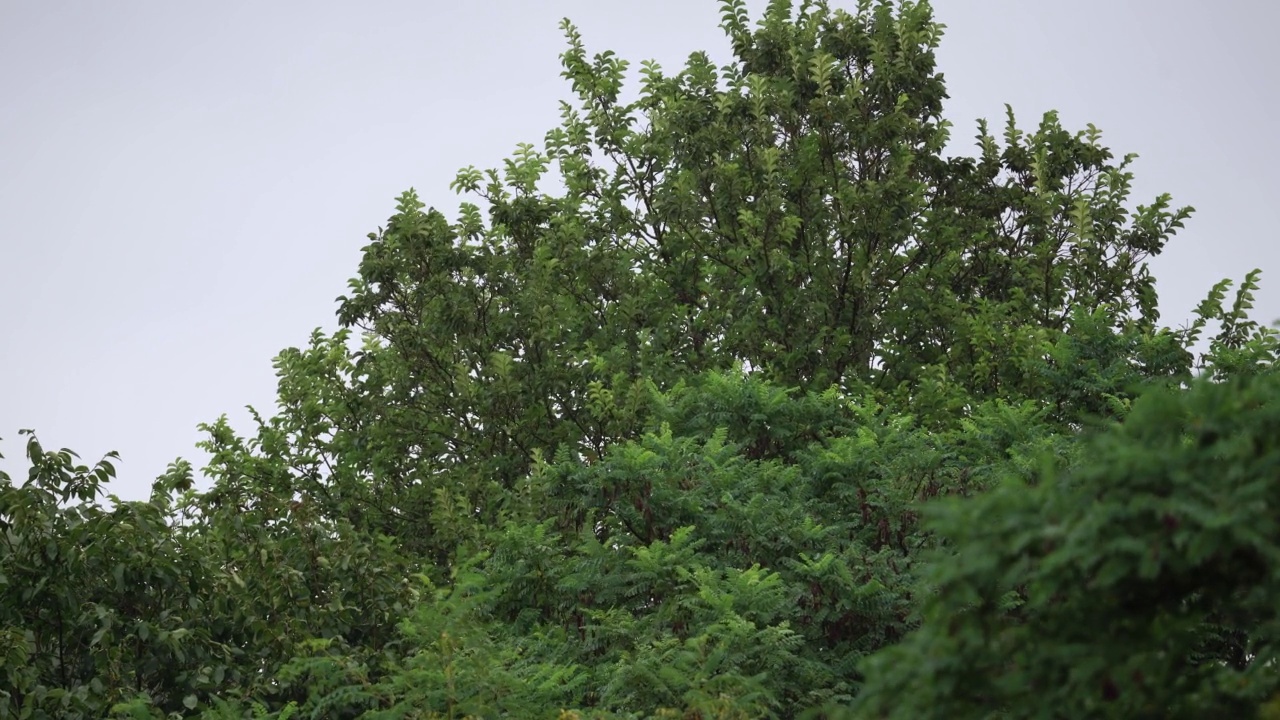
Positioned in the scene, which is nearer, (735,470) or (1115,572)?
(1115,572)

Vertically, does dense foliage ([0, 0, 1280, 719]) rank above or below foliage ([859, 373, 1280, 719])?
above

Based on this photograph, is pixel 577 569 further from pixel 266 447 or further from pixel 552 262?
pixel 266 447

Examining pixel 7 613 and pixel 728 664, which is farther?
pixel 7 613

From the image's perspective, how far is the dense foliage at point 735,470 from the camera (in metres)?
4.76

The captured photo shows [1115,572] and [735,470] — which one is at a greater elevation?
[735,470]

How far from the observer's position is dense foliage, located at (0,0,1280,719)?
15.6 ft

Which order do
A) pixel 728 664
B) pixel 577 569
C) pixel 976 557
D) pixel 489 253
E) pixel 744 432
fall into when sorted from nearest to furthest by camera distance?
pixel 976 557 < pixel 728 664 < pixel 577 569 < pixel 744 432 < pixel 489 253

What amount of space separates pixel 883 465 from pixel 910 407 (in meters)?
3.96

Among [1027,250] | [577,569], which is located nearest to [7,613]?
[577,569]

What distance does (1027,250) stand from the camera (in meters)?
19.4

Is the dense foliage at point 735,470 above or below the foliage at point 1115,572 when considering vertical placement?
above

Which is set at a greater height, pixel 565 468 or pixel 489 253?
pixel 489 253

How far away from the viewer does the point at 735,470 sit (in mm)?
12180

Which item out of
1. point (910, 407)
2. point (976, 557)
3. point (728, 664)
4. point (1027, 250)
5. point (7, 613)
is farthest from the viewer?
point (1027, 250)
